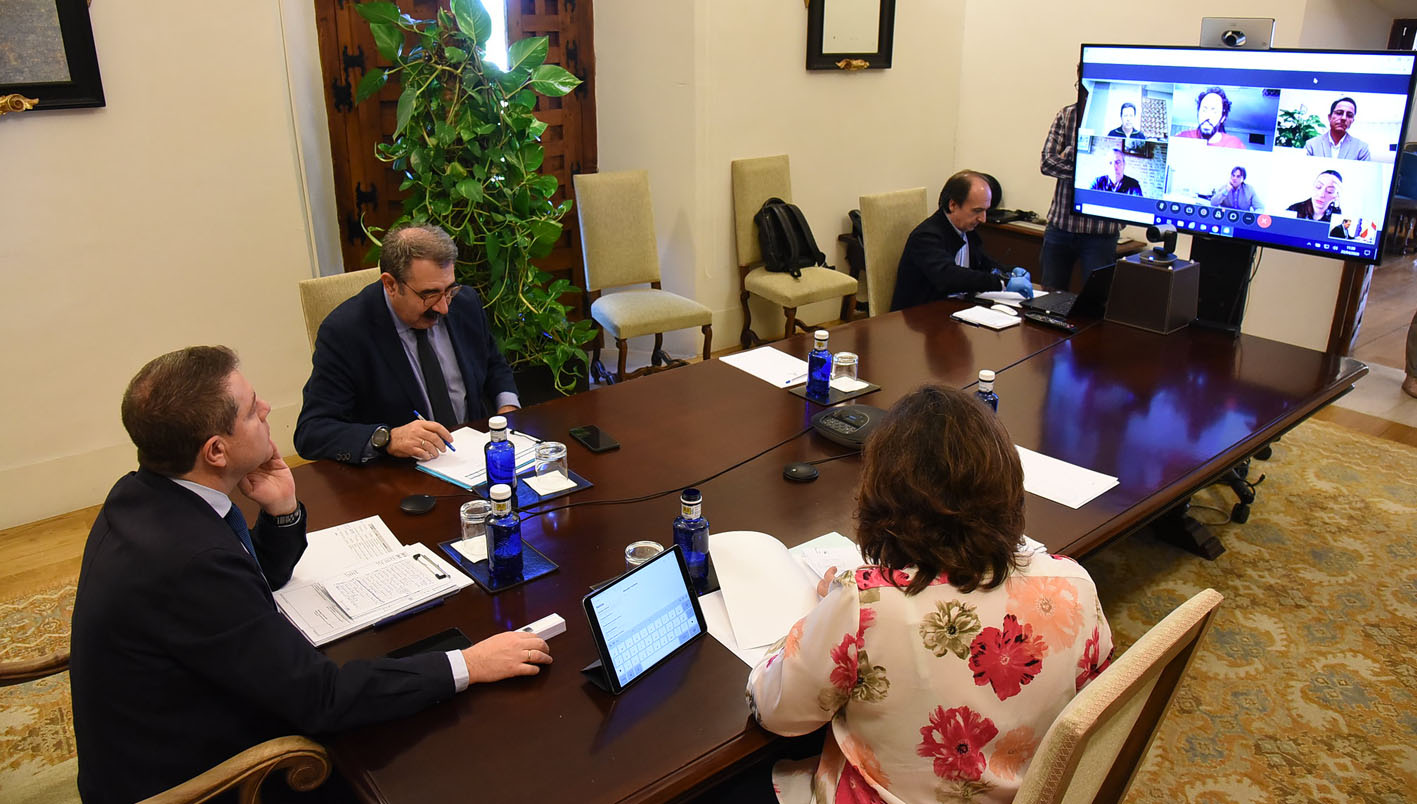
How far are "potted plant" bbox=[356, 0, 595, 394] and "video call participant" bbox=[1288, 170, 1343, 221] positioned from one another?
2661mm

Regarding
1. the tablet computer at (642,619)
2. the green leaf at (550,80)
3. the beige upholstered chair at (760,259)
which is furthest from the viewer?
the beige upholstered chair at (760,259)

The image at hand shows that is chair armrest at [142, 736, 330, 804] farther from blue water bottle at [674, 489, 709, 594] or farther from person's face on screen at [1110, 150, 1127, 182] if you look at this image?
person's face on screen at [1110, 150, 1127, 182]

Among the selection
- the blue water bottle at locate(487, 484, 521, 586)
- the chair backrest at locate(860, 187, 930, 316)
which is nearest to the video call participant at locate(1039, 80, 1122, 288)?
the chair backrest at locate(860, 187, 930, 316)

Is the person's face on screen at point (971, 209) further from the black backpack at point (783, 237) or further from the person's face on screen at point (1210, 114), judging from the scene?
the black backpack at point (783, 237)

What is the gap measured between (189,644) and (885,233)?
3.41 metres

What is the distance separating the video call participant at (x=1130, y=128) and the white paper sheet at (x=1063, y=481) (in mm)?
1675

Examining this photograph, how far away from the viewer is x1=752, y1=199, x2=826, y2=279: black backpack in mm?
4875

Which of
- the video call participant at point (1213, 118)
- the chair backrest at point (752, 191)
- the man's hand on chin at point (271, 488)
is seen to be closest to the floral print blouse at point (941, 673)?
the man's hand on chin at point (271, 488)

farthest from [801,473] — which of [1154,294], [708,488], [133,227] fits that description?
[133,227]

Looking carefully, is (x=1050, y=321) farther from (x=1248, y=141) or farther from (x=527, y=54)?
(x=527, y=54)

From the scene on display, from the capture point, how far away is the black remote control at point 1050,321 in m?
3.39

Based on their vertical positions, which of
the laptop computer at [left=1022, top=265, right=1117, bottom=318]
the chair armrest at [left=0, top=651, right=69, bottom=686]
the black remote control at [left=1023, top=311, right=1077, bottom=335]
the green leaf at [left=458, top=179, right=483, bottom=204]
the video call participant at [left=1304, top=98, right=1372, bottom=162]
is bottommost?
the chair armrest at [left=0, top=651, right=69, bottom=686]

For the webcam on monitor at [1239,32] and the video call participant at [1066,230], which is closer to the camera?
the webcam on monitor at [1239,32]

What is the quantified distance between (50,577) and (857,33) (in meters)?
4.37
